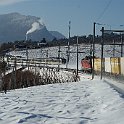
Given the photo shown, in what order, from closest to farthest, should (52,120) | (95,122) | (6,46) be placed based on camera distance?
(95,122), (52,120), (6,46)

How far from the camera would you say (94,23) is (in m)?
52.0

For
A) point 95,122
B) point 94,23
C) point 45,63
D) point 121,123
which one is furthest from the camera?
point 45,63

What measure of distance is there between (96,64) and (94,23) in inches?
801

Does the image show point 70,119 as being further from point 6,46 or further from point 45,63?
point 6,46

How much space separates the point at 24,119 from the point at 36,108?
3.01 m

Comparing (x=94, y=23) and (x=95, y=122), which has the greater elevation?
(x=94, y=23)

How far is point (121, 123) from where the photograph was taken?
1133 cm

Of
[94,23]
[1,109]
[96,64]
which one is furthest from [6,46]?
[1,109]

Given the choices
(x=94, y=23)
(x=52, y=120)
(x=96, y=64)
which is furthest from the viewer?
(x=96, y=64)

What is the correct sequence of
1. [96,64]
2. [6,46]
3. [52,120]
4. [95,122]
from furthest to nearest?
[6,46]
[96,64]
[52,120]
[95,122]

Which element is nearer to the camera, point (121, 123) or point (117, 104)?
point (121, 123)

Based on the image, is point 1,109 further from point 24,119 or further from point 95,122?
point 95,122

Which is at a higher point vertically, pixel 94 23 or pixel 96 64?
pixel 94 23

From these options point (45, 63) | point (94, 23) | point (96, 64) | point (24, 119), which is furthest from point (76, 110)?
point (45, 63)
